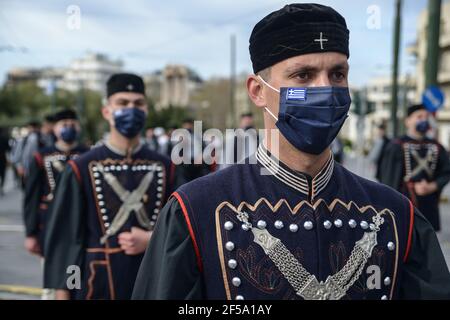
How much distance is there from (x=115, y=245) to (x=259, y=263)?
2.19m

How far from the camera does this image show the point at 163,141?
1875 centimetres

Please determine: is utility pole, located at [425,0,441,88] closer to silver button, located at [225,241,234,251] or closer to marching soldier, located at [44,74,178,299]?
marching soldier, located at [44,74,178,299]

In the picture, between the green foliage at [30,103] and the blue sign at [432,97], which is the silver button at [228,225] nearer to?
the blue sign at [432,97]

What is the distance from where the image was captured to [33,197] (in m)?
6.34

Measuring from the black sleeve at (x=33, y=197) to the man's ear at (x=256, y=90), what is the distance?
4.33m

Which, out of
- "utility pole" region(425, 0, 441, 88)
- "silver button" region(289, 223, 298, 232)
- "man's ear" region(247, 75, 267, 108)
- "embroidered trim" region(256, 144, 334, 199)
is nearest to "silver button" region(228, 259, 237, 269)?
"silver button" region(289, 223, 298, 232)

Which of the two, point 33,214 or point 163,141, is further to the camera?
point 163,141

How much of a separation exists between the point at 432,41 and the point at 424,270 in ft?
34.7

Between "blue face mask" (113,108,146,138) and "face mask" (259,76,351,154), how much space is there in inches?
95.8

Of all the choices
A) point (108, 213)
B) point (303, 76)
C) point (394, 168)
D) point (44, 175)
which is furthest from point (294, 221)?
point (394, 168)

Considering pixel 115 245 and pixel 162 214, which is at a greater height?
pixel 162 214
